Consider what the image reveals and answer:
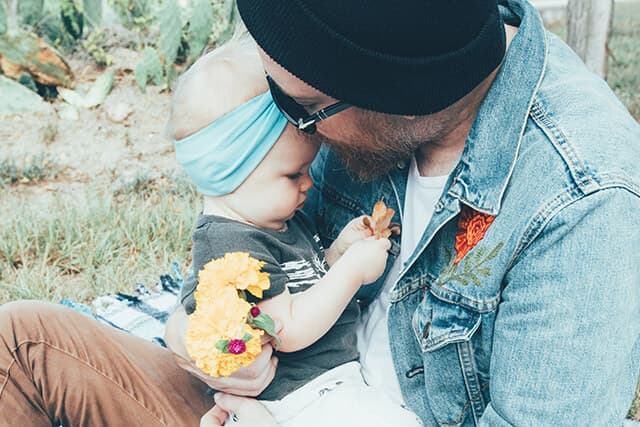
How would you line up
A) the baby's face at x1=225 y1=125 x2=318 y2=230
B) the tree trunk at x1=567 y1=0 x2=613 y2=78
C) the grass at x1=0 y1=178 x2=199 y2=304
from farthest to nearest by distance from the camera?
the tree trunk at x1=567 y1=0 x2=613 y2=78, the grass at x1=0 y1=178 x2=199 y2=304, the baby's face at x1=225 y1=125 x2=318 y2=230

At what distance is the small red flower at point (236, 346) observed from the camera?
5.25 ft

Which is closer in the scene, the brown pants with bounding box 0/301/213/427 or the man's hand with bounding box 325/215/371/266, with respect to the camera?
the brown pants with bounding box 0/301/213/427

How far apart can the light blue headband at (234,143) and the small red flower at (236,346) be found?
428 mm

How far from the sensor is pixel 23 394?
1777mm

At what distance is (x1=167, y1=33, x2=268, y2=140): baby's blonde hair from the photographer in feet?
5.97

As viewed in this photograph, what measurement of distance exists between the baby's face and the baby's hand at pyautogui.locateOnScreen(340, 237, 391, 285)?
0.21 m

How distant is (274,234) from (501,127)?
0.65 metres

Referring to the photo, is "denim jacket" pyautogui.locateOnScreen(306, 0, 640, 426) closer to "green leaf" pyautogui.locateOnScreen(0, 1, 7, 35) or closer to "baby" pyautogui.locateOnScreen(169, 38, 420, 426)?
"baby" pyautogui.locateOnScreen(169, 38, 420, 426)

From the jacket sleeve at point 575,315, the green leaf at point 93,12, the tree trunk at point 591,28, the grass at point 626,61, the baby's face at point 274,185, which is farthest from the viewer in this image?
the grass at point 626,61

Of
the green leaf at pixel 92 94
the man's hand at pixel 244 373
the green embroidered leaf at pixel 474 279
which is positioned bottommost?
the green leaf at pixel 92 94

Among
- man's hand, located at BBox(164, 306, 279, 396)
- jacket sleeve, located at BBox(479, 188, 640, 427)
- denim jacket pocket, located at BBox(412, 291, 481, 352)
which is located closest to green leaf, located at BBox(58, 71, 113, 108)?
man's hand, located at BBox(164, 306, 279, 396)

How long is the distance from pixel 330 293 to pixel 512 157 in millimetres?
530

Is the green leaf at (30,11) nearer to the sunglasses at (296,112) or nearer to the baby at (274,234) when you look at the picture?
the baby at (274,234)

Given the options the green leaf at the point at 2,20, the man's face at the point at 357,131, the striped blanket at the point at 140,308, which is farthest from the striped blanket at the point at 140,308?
the green leaf at the point at 2,20
